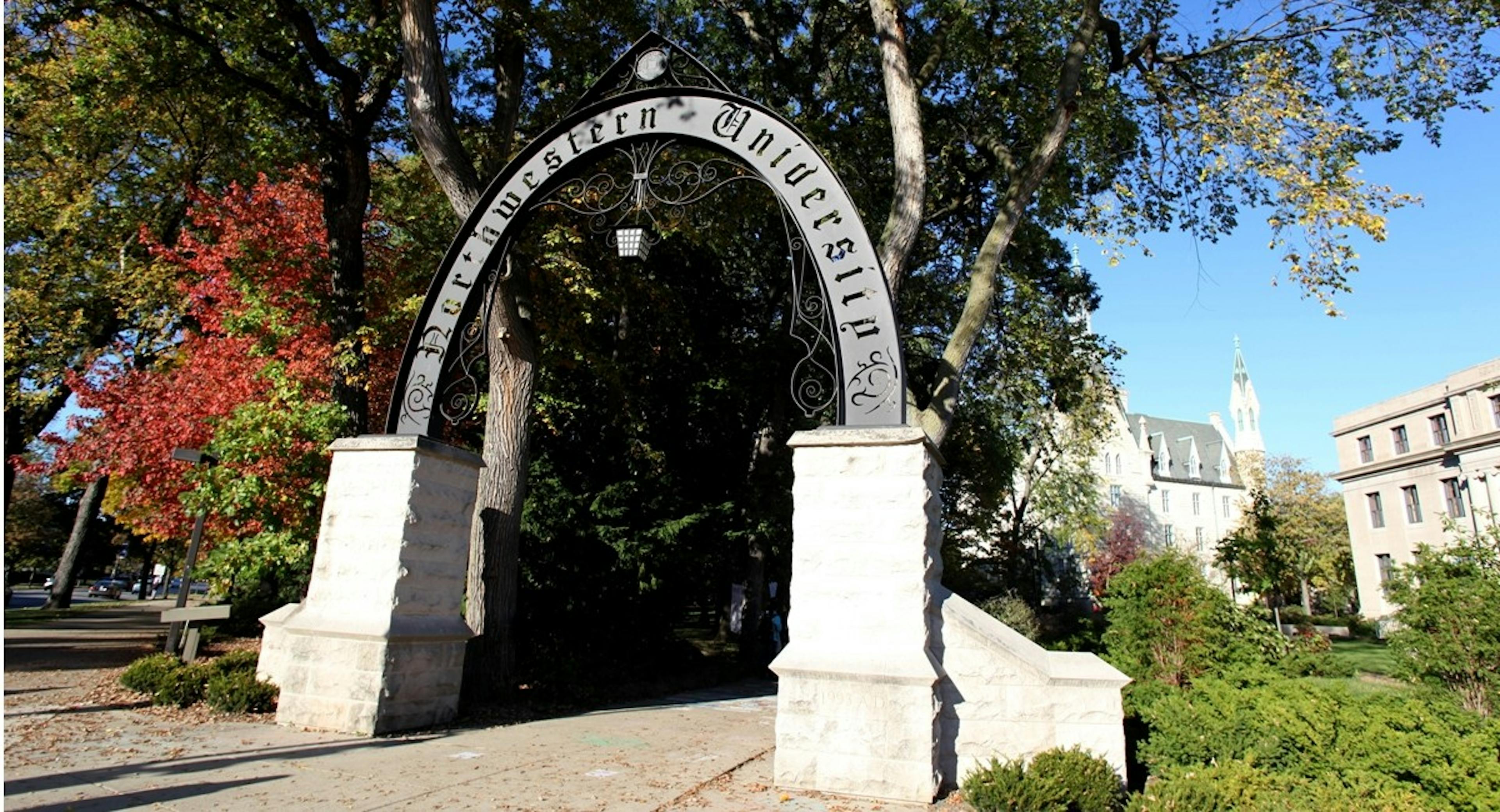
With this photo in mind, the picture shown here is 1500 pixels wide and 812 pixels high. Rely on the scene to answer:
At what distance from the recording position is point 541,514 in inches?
556

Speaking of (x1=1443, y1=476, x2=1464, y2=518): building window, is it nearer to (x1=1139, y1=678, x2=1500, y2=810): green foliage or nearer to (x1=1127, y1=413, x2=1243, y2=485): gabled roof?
(x1=1127, y1=413, x2=1243, y2=485): gabled roof

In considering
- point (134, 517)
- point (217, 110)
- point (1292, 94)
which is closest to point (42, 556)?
point (134, 517)

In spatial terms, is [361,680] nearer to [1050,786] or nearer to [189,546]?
[189,546]

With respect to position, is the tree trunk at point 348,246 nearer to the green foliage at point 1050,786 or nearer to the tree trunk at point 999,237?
the tree trunk at point 999,237

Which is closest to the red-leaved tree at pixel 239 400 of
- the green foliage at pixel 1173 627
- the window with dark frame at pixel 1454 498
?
the green foliage at pixel 1173 627

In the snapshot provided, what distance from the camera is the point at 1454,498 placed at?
117 ft

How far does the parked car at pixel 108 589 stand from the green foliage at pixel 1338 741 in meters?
53.9

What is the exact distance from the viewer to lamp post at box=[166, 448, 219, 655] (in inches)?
410

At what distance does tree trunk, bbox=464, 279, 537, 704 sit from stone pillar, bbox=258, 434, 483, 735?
144 cm

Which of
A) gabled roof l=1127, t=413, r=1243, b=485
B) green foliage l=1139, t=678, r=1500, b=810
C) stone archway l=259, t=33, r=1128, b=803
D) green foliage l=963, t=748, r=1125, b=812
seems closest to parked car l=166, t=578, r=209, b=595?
stone archway l=259, t=33, r=1128, b=803

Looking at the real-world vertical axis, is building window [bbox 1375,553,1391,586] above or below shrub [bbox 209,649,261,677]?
above

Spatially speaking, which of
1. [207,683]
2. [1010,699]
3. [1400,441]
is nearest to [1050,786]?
[1010,699]

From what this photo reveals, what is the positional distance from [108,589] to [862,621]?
54.6 meters

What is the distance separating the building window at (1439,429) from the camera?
3659cm
